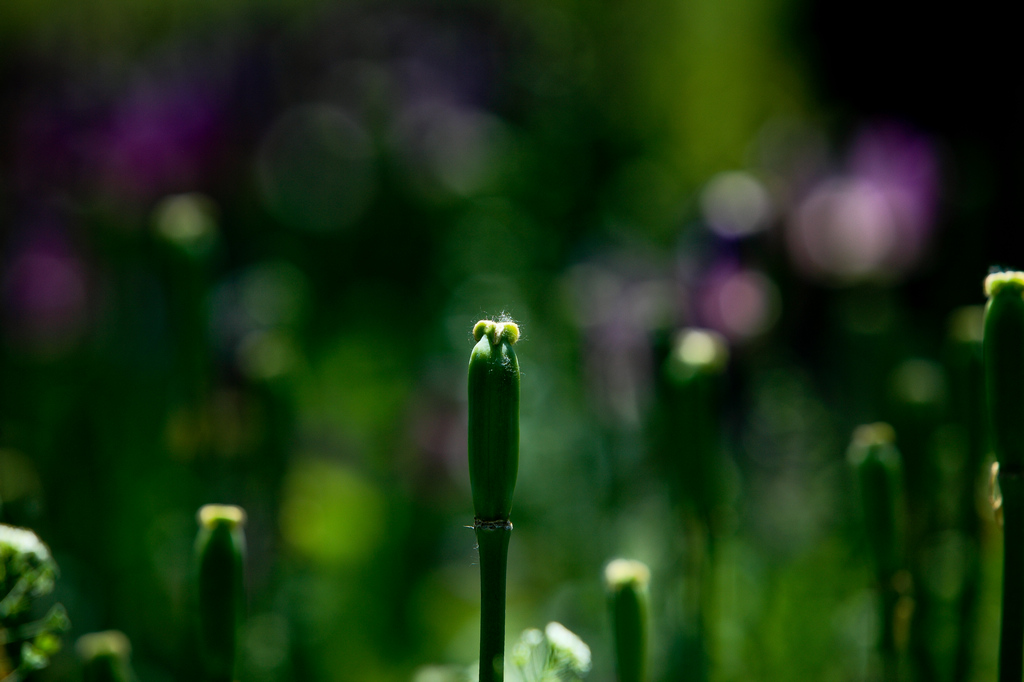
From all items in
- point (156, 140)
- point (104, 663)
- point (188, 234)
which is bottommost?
point (104, 663)

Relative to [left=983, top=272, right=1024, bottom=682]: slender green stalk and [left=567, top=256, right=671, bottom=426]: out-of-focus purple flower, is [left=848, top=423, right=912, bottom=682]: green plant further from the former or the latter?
[left=567, top=256, right=671, bottom=426]: out-of-focus purple flower

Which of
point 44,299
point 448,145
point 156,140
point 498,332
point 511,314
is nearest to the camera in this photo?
point 498,332

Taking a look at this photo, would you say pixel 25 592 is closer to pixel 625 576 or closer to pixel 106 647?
pixel 106 647

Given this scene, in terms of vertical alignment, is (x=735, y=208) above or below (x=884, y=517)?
above

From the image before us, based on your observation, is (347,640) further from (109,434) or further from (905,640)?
(905,640)

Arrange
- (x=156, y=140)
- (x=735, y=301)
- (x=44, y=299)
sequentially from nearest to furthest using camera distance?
(x=735, y=301)
(x=44, y=299)
(x=156, y=140)

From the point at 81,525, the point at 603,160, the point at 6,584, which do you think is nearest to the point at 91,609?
the point at 81,525

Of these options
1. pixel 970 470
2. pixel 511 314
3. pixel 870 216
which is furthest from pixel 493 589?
pixel 870 216
